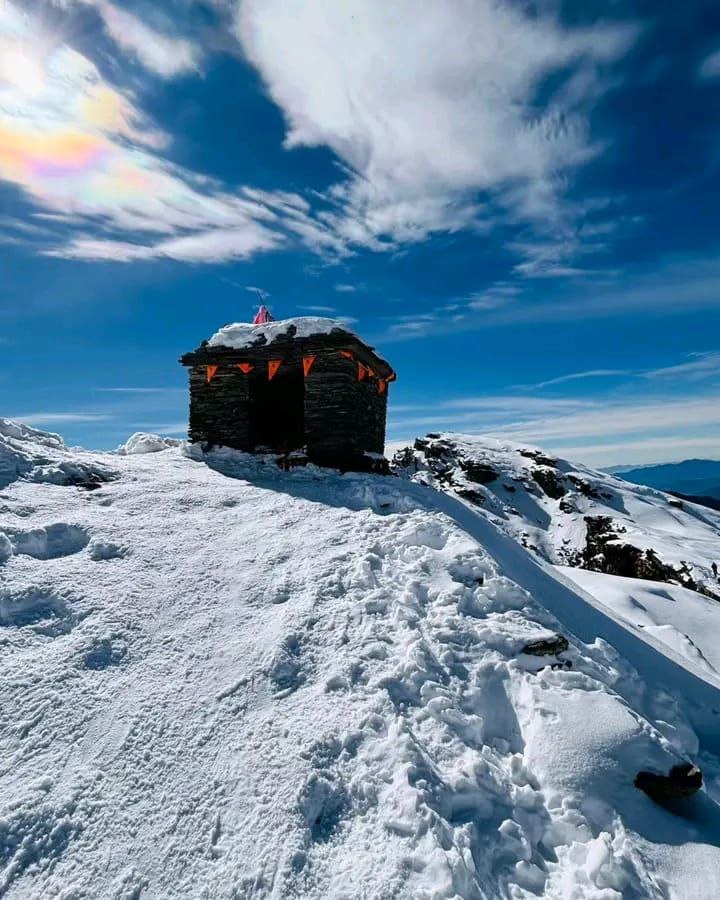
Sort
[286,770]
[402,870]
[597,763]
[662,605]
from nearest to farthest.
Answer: [402,870]
[286,770]
[597,763]
[662,605]

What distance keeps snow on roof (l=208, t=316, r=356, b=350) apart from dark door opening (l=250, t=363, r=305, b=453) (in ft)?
2.96

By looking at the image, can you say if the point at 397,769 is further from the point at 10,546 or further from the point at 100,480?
the point at 100,480

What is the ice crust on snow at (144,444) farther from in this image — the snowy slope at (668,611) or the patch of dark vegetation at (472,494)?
the patch of dark vegetation at (472,494)

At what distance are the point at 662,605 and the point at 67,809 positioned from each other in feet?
39.9

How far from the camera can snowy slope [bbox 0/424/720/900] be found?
12.0 feet

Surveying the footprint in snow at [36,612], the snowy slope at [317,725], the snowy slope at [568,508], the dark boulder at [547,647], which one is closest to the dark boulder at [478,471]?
the snowy slope at [568,508]

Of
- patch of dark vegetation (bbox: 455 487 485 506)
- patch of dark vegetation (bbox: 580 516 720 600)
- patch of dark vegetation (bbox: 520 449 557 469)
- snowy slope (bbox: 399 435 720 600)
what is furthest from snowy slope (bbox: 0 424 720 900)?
patch of dark vegetation (bbox: 520 449 557 469)

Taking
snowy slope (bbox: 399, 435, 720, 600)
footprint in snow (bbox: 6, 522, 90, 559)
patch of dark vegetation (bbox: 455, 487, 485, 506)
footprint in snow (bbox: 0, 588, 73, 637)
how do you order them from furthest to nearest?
patch of dark vegetation (bbox: 455, 487, 485, 506)
snowy slope (bbox: 399, 435, 720, 600)
footprint in snow (bbox: 6, 522, 90, 559)
footprint in snow (bbox: 0, 588, 73, 637)

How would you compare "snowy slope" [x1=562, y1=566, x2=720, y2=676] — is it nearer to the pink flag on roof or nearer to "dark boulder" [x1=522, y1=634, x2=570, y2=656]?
"dark boulder" [x1=522, y1=634, x2=570, y2=656]

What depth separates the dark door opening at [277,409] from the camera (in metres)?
Result: 13.0

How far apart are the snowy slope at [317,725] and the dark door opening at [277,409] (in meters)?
5.50

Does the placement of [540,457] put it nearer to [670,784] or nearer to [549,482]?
[549,482]

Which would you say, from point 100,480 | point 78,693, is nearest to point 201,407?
point 100,480

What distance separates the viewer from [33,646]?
5152mm
